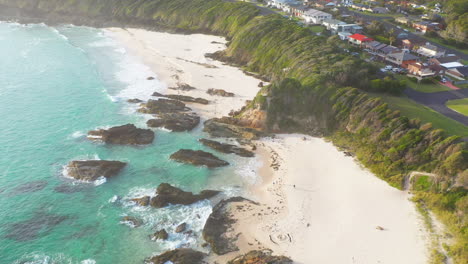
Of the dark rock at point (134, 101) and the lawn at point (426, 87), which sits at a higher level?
the lawn at point (426, 87)

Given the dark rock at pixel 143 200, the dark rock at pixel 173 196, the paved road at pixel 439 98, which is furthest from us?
the paved road at pixel 439 98

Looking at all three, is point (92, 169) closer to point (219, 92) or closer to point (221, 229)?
point (221, 229)

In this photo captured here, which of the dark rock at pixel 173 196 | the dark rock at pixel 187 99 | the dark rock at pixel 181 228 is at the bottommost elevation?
the dark rock at pixel 181 228

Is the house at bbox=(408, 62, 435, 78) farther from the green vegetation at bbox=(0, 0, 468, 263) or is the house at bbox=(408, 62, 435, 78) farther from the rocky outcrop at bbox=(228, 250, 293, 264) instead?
the rocky outcrop at bbox=(228, 250, 293, 264)

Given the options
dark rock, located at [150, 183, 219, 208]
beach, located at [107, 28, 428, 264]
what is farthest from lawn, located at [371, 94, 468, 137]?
dark rock, located at [150, 183, 219, 208]

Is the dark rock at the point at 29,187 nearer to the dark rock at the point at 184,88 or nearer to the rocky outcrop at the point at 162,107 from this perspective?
the rocky outcrop at the point at 162,107

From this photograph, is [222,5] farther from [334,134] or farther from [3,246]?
[3,246]

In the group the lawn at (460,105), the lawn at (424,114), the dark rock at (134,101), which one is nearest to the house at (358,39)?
the lawn at (424,114)
